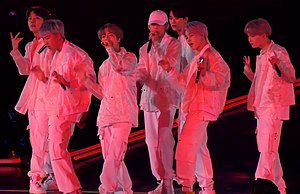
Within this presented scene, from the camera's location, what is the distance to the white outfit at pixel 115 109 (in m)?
6.00

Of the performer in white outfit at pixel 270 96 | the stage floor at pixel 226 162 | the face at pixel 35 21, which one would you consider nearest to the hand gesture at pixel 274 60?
the performer in white outfit at pixel 270 96

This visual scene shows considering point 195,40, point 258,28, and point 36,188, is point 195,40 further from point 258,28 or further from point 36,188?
point 36,188

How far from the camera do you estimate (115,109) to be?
237 inches

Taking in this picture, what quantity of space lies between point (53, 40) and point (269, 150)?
194 cm

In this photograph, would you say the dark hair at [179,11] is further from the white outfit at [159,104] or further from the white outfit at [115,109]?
the white outfit at [115,109]

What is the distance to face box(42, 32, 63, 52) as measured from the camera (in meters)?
6.16

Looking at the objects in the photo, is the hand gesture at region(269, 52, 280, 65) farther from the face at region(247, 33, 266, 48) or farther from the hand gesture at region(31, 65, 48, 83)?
the hand gesture at region(31, 65, 48, 83)

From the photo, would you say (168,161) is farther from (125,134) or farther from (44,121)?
(44,121)

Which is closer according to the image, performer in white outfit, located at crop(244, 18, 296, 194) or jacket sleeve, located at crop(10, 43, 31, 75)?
performer in white outfit, located at crop(244, 18, 296, 194)

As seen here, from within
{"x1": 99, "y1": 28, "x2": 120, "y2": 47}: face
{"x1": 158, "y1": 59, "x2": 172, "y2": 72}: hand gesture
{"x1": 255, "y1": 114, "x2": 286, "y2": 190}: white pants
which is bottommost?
{"x1": 255, "y1": 114, "x2": 286, "y2": 190}: white pants

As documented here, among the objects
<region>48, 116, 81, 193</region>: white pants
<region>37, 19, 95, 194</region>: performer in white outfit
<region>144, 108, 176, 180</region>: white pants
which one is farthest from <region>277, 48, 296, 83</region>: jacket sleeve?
<region>48, 116, 81, 193</region>: white pants

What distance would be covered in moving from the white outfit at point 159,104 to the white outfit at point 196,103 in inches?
9.3

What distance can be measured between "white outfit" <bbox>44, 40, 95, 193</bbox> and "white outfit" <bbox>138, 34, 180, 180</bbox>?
0.53 metres

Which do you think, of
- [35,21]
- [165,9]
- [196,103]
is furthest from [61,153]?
[165,9]
